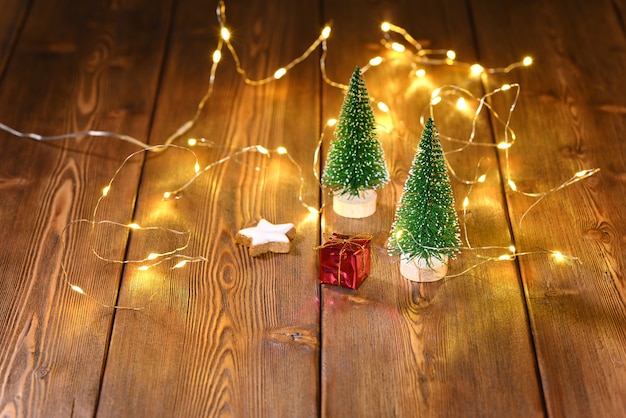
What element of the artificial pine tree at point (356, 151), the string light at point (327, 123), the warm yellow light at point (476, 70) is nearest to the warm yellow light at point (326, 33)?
the string light at point (327, 123)

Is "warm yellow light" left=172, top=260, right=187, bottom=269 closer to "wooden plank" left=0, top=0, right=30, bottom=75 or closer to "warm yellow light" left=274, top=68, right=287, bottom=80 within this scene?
"warm yellow light" left=274, top=68, right=287, bottom=80

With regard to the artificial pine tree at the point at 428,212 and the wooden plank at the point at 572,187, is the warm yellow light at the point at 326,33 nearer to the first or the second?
the wooden plank at the point at 572,187

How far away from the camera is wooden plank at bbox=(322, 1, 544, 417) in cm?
132

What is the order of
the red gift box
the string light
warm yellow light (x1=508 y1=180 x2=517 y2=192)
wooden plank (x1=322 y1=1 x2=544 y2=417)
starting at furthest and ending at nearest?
warm yellow light (x1=508 y1=180 x2=517 y2=192), the string light, the red gift box, wooden plank (x1=322 y1=1 x2=544 y2=417)

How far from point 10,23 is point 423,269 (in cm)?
132

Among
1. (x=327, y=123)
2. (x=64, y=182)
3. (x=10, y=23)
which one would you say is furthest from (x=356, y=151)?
(x=10, y=23)

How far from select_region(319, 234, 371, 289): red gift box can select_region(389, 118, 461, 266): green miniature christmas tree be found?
0.07 m

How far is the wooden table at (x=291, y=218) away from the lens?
4.42ft

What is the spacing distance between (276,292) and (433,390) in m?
0.32

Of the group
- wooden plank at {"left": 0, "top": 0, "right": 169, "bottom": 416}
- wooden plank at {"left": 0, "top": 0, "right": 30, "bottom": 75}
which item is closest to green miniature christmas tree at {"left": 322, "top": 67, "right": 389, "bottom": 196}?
wooden plank at {"left": 0, "top": 0, "right": 169, "bottom": 416}

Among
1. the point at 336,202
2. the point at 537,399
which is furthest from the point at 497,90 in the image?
the point at 537,399

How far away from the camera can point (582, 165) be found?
1.78 meters

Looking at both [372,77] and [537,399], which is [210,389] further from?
[372,77]

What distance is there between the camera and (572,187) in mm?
1729
